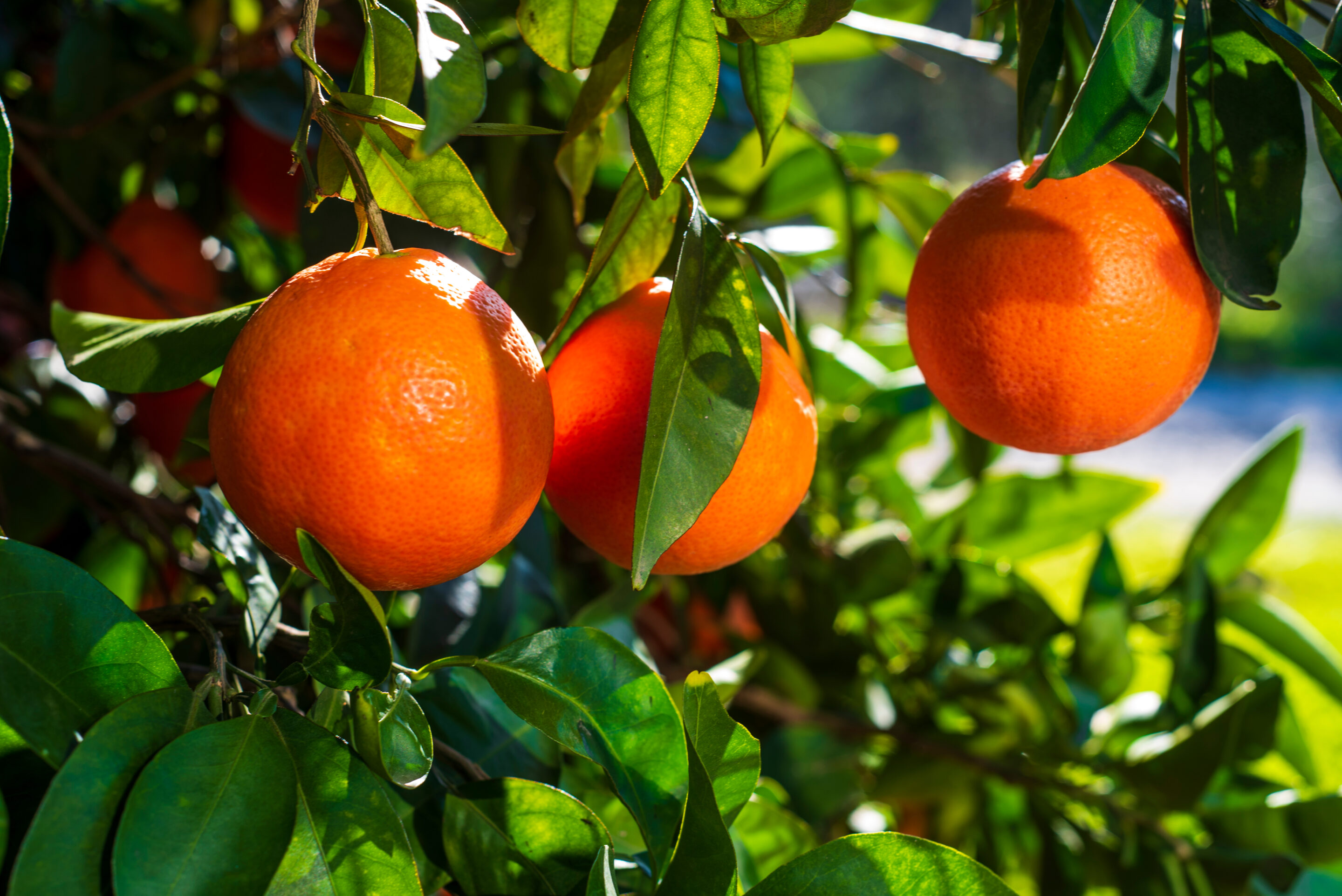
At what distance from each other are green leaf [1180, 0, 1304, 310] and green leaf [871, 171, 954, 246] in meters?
0.29

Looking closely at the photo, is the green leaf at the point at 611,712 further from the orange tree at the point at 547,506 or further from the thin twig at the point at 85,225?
the thin twig at the point at 85,225

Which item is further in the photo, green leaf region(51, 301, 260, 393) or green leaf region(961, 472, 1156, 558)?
green leaf region(961, 472, 1156, 558)

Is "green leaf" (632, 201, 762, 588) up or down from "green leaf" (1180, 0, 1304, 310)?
down

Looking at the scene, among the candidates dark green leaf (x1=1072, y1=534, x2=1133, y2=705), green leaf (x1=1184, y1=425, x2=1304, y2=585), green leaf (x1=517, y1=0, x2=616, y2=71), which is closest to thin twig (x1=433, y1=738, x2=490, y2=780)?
green leaf (x1=517, y1=0, x2=616, y2=71)

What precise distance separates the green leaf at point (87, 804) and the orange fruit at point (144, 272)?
48 centimetres

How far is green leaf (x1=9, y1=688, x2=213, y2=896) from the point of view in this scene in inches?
9.2

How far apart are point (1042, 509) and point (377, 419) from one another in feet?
2.09

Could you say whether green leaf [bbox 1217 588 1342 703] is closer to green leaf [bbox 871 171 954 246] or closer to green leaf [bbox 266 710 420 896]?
green leaf [bbox 871 171 954 246]

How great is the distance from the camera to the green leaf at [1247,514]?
2.51ft

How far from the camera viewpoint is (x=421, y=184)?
1.01 ft

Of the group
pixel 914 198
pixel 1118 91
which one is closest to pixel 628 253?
pixel 1118 91

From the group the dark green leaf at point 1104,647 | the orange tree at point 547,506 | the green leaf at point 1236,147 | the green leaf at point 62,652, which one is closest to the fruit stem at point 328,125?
the orange tree at point 547,506

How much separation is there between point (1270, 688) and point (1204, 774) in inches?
2.6

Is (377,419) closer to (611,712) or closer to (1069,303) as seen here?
(611,712)
